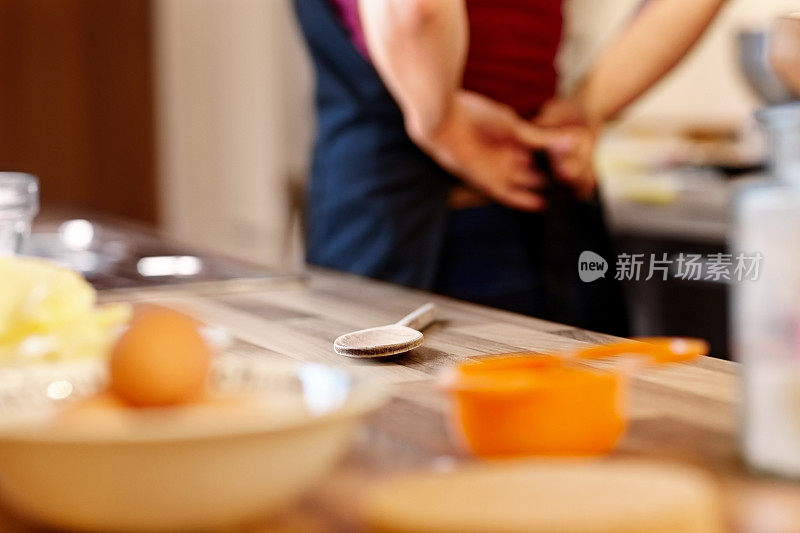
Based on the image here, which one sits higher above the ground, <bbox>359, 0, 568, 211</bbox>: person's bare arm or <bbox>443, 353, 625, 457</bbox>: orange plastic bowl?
<bbox>359, 0, 568, 211</bbox>: person's bare arm

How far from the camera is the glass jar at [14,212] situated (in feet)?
3.70

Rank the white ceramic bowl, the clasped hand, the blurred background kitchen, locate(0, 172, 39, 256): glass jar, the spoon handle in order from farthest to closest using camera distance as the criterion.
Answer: the blurred background kitchen < the clasped hand < locate(0, 172, 39, 256): glass jar < the spoon handle < the white ceramic bowl

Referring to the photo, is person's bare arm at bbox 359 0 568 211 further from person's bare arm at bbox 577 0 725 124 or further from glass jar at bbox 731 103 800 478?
glass jar at bbox 731 103 800 478

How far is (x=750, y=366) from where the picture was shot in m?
0.49

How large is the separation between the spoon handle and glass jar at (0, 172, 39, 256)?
1.55ft

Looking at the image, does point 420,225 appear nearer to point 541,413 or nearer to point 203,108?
point 541,413

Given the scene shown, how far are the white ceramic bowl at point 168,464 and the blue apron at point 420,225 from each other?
3.03 feet

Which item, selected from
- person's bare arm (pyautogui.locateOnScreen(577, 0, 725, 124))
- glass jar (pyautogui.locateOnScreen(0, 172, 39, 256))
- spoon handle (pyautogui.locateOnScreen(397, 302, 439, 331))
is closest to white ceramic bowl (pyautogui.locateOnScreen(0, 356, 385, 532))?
spoon handle (pyautogui.locateOnScreen(397, 302, 439, 331))

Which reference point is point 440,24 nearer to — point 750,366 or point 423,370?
point 423,370

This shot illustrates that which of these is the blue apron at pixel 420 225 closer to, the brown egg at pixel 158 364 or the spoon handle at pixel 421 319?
the spoon handle at pixel 421 319

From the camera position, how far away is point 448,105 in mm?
1270

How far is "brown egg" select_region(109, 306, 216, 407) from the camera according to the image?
438 mm

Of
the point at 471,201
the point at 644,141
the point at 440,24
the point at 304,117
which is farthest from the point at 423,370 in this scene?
the point at 304,117

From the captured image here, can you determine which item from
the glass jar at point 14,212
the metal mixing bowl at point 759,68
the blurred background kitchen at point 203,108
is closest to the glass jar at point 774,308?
the glass jar at point 14,212
